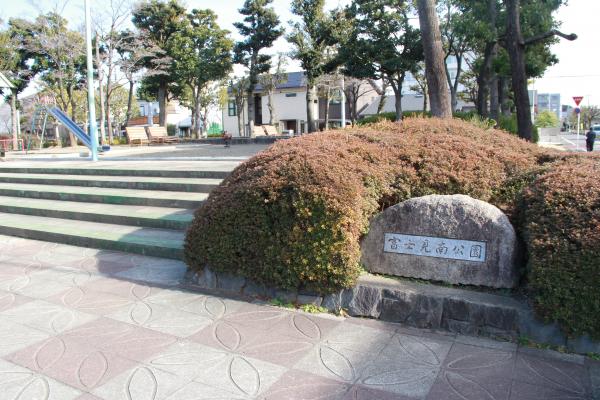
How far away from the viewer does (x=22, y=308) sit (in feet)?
14.4

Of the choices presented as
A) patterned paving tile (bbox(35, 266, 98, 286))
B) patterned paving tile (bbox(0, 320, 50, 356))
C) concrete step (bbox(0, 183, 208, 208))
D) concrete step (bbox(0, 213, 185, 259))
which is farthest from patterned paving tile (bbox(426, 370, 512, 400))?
concrete step (bbox(0, 183, 208, 208))

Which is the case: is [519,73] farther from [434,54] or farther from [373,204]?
[373,204]

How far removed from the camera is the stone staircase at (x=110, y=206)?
629 centimetres

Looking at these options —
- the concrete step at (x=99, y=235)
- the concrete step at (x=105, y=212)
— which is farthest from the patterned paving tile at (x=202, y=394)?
the concrete step at (x=105, y=212)

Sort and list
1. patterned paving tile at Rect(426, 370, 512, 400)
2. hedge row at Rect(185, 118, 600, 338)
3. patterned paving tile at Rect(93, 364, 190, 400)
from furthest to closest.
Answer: hedge row at Rect(185, 118, 600, 338) → patterned paving tile at Rect(93, 364, 190, 400) → patterned paving tile at Rect(426, 370, 512, 400)

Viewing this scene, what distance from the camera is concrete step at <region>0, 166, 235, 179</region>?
26.2 ft

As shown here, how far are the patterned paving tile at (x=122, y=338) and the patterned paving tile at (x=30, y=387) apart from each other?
47cm

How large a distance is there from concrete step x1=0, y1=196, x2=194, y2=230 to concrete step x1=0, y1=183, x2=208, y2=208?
0.11 meters

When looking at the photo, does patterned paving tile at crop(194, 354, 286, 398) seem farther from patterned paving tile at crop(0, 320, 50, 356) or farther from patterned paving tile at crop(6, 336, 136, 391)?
patterned paving tile at crop(0, 320, 50, 356)

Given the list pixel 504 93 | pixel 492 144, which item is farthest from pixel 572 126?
pixel 492 144

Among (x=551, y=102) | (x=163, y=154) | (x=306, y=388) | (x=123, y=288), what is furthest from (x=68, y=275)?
(x=551, y=102)

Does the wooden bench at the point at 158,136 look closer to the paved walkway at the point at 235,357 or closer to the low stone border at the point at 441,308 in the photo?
the paved walkway at the point at 235,357

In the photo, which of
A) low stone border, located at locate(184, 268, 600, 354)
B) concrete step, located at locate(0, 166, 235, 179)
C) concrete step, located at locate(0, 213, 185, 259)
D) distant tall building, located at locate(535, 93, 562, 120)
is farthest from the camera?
distant tall building, located at locate(535, 93, 562, 120)

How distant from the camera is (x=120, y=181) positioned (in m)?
8.52
